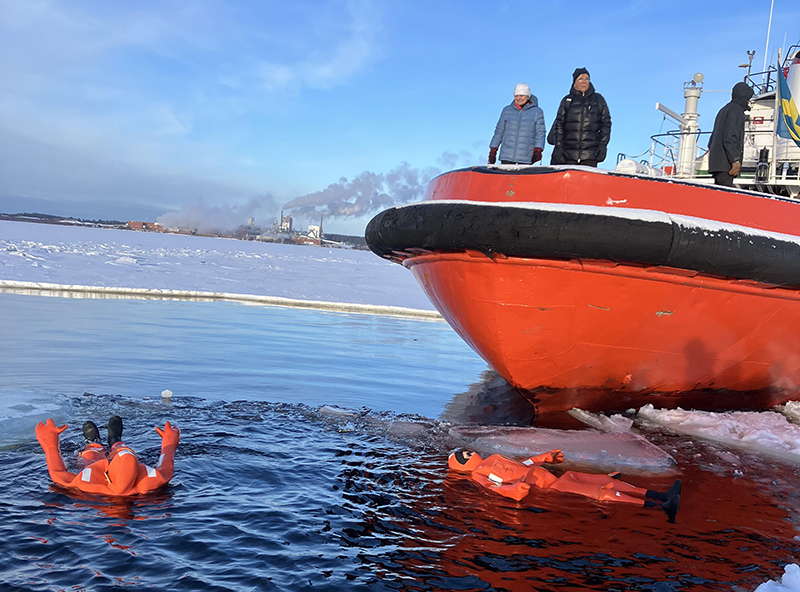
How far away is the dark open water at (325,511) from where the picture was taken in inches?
101

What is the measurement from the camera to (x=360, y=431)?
15.1ft

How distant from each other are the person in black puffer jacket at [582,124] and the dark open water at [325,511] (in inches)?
87.0

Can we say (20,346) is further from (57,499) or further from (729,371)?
(729,371)

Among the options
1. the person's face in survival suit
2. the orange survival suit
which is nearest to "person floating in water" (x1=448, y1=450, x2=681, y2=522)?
the orange survival suit

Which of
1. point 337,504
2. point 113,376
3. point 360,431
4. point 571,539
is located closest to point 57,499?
point 337,504

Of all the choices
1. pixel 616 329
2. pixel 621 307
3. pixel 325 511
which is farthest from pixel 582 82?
pixel 325 511

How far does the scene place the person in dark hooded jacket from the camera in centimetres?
507

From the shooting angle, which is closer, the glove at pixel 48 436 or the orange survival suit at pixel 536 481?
the glove at pixel 48 436

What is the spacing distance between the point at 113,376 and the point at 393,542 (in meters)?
3.98

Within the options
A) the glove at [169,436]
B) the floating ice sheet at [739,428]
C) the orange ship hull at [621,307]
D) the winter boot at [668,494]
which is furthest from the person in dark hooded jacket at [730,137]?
the glove at [169,436]

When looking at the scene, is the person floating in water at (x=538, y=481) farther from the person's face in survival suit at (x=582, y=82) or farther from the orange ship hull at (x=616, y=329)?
the person's face in survival suit at (x=582, y=82)

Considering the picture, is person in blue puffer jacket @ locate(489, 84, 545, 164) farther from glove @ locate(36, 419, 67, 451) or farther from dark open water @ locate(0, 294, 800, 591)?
glove @ locate(36, 419, 67, 451)

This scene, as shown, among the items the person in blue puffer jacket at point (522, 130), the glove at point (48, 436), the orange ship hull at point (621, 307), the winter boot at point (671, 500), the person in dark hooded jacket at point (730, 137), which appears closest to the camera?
the winter boot at point (671, 500)

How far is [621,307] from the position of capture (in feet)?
14.2
